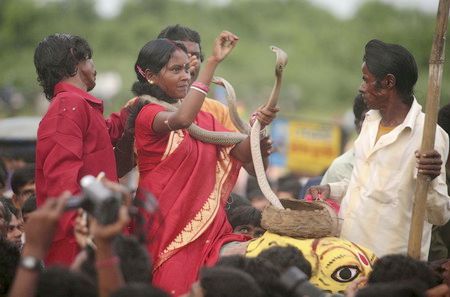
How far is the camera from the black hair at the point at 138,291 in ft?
14.2

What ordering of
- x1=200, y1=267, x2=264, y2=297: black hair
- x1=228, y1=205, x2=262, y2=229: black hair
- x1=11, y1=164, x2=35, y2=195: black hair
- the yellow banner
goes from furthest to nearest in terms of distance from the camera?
the yellow banner < x1=11, y1=164, x2=35, y2=195: black hair < x1=228, y1=205, x2=262, y2=229: black hair < x1=200, y1=267, x2=264, y2=297: black hair

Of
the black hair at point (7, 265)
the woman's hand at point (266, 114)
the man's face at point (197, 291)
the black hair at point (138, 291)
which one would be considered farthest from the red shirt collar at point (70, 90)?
the black hair at point (138, 291)

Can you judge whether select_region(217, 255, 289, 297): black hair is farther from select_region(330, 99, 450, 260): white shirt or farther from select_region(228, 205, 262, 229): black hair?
select_region(228, 205, 262, 229): black hair

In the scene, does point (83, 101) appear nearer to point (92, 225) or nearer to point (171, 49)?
point (171, 49)

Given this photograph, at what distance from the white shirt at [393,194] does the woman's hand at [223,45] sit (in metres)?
1.01

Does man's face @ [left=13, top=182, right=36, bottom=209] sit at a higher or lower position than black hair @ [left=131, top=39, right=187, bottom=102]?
lower

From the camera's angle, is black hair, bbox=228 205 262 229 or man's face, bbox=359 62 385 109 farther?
Result: black hair, bbox=228 205 262 229

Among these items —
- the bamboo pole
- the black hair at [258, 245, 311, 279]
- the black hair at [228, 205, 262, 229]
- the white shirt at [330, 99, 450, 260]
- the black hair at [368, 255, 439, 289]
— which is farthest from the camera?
the black hair at [228, 205, 262, 229]

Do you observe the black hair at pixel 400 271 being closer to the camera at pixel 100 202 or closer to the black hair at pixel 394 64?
the black hair at pixel 394 64

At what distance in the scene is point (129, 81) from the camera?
1293 inches

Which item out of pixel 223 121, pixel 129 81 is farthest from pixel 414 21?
pixel 223 121

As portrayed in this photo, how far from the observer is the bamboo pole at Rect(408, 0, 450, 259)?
5.79 metres

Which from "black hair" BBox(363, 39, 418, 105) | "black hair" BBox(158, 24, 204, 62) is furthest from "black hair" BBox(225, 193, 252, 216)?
"black hair" BBox(363, 39, 418, 105)

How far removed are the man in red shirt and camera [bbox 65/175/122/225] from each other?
1.05 m
